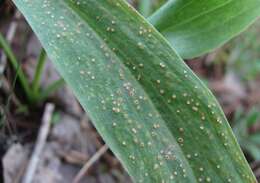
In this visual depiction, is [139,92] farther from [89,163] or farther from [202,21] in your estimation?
[89,163]

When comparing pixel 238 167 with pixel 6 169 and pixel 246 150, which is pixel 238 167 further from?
pixel 246 150

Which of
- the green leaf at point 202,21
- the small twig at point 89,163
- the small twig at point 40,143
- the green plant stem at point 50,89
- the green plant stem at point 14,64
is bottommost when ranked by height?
the small twig at point 89,163

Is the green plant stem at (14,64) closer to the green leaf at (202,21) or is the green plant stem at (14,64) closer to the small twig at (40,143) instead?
the small twig at (40,143)

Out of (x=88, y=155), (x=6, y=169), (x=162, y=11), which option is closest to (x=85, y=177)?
(x=88, y=155)

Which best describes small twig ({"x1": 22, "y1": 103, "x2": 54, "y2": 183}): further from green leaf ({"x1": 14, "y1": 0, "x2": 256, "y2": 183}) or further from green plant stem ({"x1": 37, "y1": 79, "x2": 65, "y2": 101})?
green leaf ({"x1": 14, "y1": 0, "x2": 256, "y2": 183})

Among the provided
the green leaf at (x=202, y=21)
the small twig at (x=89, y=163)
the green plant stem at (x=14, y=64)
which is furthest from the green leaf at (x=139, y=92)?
the small twig at (x=89, y=163)

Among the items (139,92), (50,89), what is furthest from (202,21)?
(50,89)
